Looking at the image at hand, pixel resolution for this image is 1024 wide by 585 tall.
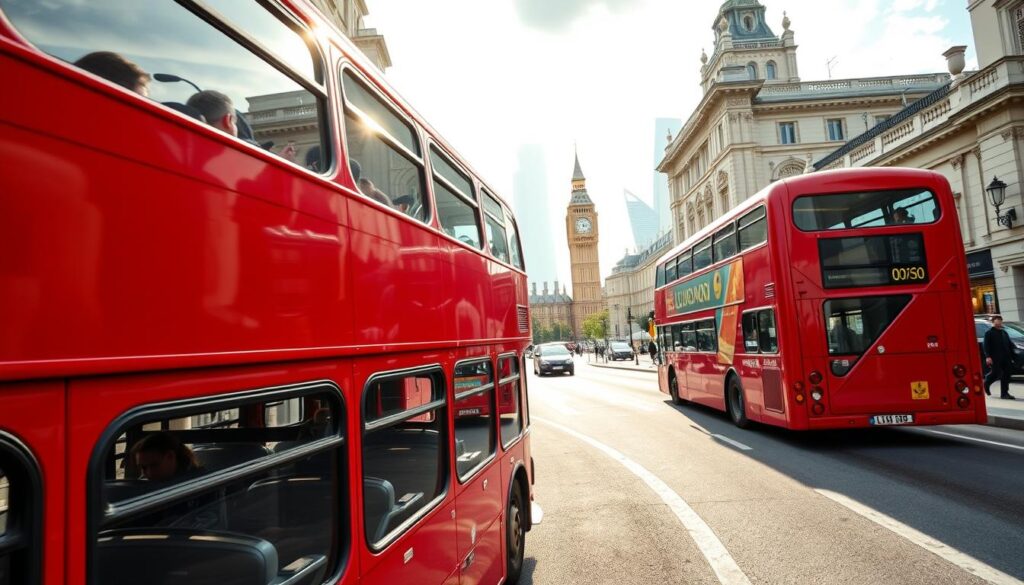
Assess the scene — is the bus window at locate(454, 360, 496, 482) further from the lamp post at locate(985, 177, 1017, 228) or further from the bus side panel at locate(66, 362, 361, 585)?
the lamp post at locate(985, 177, 1017, 228)

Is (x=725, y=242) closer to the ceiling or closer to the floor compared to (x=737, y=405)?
closer to the ceiling

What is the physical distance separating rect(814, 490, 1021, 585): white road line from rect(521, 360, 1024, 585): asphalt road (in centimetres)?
1

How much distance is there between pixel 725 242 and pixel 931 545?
7.32m

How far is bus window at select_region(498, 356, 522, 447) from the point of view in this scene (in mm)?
4875

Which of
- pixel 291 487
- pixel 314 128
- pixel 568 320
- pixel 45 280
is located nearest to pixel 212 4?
pixel 314 128

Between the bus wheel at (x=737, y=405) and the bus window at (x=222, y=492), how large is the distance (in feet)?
33.6

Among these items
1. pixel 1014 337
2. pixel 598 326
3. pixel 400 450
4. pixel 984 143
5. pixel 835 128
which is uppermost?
pixel 835 128

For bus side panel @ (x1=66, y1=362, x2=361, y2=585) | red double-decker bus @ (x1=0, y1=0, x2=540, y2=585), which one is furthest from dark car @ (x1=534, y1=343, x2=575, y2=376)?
bus side panel @ (x1=66, y1=362, x2=361, y2=585)

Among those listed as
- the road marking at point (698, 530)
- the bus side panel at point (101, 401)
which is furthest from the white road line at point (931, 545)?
the bus side panel at point (101, 401)

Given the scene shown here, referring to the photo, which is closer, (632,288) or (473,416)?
(473,416)

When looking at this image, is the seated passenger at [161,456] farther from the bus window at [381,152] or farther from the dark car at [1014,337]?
the dark car at [1014,337]

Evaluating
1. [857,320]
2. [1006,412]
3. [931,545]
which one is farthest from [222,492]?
[1006,412]

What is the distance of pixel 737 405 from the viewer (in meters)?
12.0

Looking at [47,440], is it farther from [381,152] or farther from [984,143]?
[984,143]
